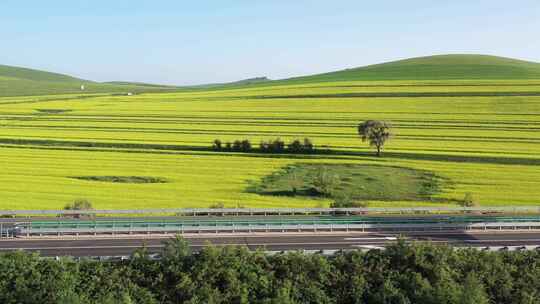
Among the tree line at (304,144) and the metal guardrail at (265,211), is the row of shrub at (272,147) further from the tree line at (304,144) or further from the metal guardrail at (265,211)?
the metal guardrail at (265,211)

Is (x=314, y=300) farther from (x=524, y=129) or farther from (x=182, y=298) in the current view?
(x=524, y=129)

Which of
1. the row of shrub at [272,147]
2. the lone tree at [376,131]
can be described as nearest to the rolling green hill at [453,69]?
the lone tree at [376,131]

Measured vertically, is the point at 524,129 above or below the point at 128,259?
above

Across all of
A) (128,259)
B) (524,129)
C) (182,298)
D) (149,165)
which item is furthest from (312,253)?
(524,129)

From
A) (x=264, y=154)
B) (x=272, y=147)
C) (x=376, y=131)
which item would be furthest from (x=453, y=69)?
(x=264, y=154)

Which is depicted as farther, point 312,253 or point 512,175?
point 512,175

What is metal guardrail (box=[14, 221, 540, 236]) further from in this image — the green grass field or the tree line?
the tree line
